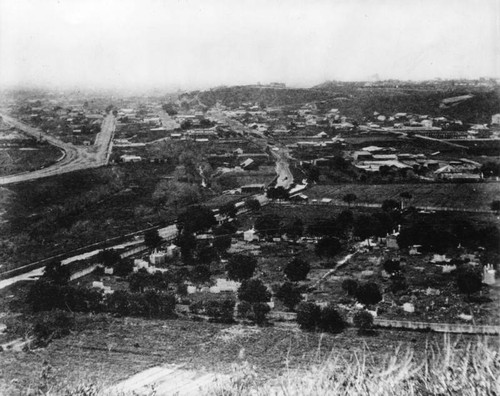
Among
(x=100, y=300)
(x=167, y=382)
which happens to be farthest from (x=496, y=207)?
(x=167, y=382)

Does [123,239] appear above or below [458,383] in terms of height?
below

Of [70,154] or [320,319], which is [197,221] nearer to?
[320,319]

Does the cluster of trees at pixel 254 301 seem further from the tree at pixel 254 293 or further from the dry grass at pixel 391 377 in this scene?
the dry grass at pixel 391 377

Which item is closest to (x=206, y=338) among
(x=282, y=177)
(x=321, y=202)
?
(x=321, y=202)

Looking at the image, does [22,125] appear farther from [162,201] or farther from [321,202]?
[321,202]

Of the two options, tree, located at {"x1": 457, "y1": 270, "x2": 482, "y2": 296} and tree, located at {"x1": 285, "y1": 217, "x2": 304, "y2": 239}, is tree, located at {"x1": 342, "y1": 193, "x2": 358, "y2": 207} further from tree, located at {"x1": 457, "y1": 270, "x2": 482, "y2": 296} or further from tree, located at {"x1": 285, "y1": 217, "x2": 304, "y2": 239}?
tree, located at {"x1": 457, "y1": 270, "x2": 482, "y2": 296}

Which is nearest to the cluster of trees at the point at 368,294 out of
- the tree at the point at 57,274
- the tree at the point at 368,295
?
the tree at the point at 368,295
